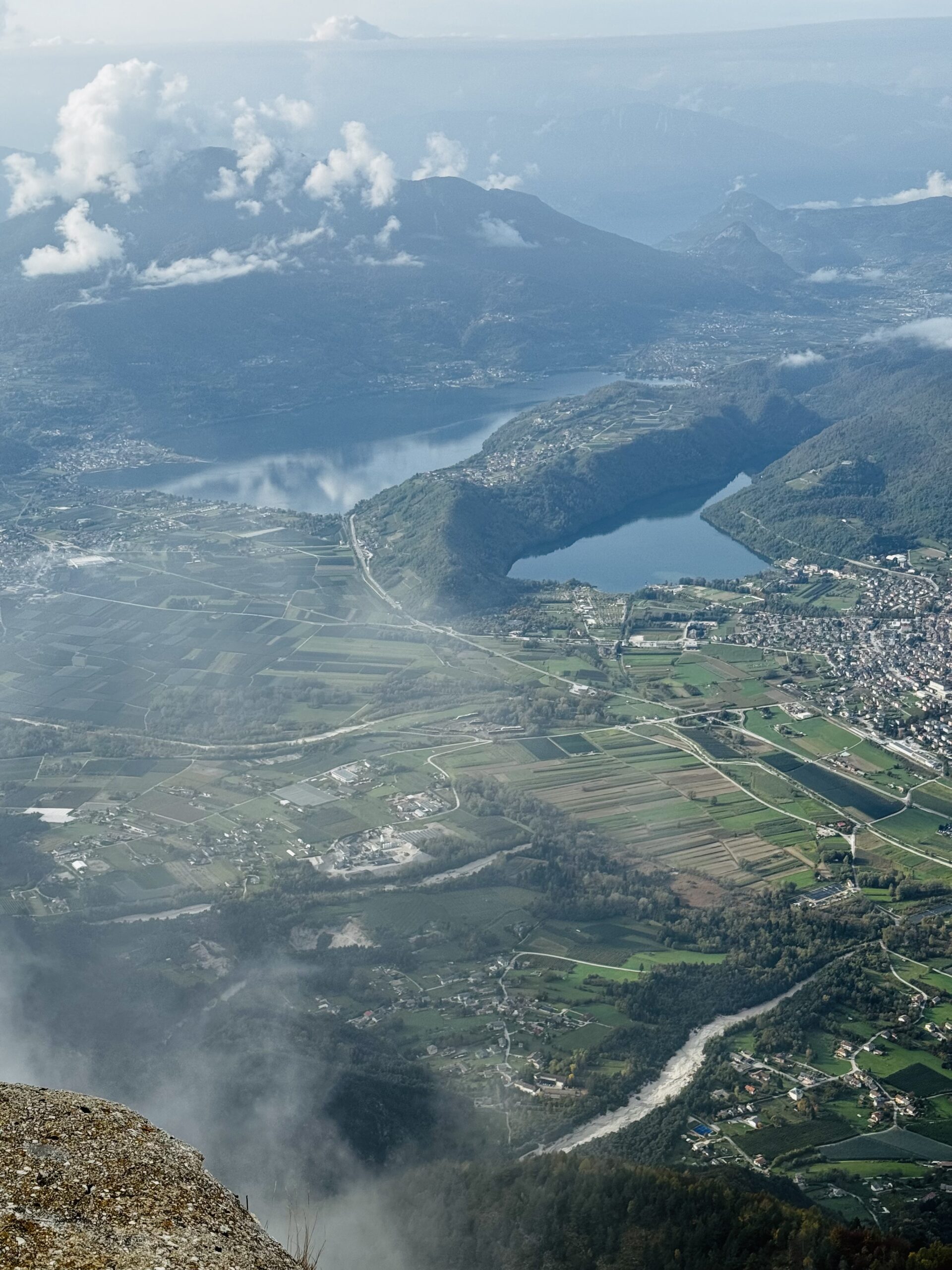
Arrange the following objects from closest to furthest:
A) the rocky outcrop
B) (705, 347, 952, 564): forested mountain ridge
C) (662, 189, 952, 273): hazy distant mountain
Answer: the rocky outcrop → (705, 347, 952, 564): forested mountain ridge → (662, 189, 952, 273): hazy distant mountain

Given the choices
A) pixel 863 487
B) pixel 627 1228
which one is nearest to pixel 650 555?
pixel 863 487

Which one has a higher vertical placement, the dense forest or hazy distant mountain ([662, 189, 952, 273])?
hazy distant mountain ([662, 189, 952, 273])

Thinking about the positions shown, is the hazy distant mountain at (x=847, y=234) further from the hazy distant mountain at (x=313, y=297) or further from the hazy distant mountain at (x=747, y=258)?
the hazy distant mountain at (x=313, y=297)

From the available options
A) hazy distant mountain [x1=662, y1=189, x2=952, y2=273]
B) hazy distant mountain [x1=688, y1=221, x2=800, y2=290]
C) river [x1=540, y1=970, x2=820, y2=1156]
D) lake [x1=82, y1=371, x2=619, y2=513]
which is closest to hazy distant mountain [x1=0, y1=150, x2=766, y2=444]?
hazy distant mountain [x1=688, y1=221, x2=800, y2=290]

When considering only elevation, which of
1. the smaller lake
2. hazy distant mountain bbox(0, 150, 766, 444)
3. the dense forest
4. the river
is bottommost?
the smaller lake

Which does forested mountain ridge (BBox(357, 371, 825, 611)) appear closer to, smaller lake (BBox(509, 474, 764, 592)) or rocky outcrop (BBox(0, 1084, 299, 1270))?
smaller lake (BBox(509, 474, 764, 592))

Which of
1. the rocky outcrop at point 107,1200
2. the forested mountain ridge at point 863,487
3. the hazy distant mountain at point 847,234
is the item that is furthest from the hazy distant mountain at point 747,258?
the rocky outcrop at point 107,1200

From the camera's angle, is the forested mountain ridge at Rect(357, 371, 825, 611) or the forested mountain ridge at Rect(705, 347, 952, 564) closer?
the forested mountain ridge at Rect(357, 371, 825, 611)

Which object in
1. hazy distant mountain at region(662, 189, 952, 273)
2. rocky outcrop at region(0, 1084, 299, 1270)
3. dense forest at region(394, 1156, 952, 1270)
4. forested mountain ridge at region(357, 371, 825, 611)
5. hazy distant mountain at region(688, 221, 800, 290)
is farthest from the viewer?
hazy distant mountain at region(662, 189, 952, 273)

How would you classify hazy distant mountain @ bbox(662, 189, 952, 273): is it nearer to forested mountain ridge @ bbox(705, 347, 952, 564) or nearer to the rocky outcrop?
forested mountain ridge @ bbox(705, 347, 952, 564)
